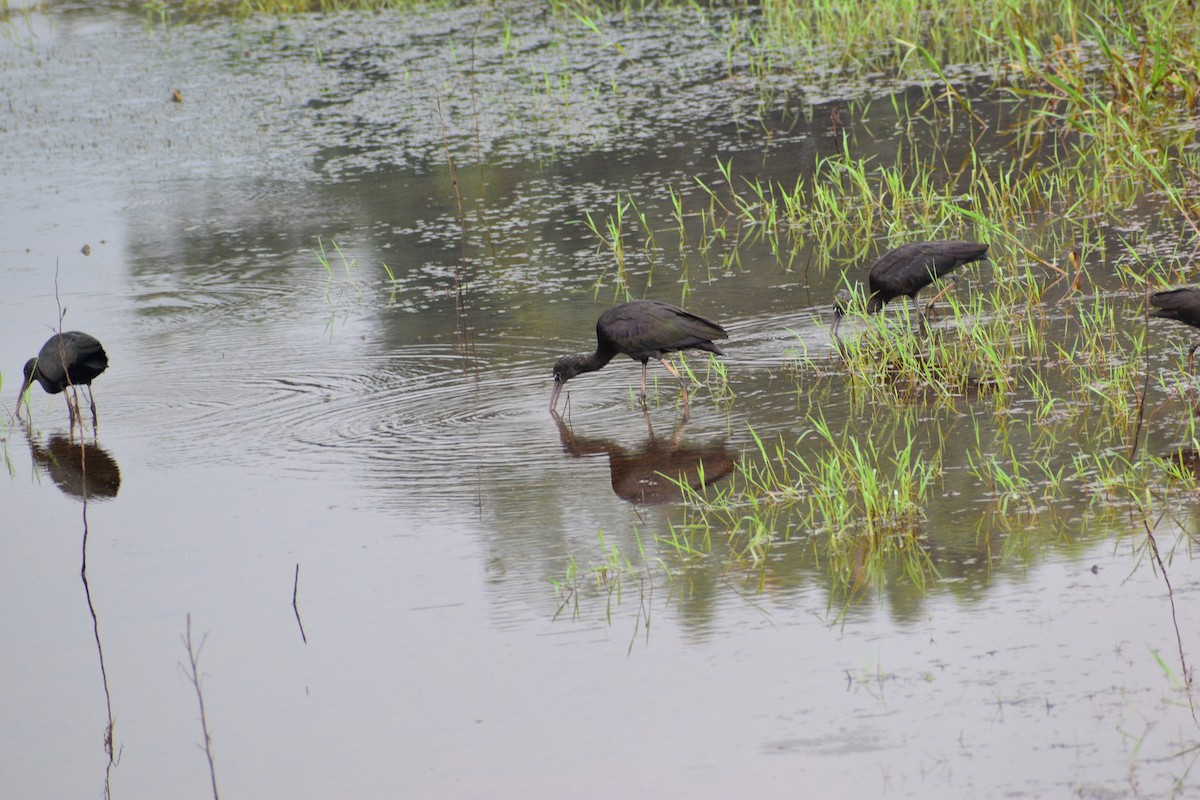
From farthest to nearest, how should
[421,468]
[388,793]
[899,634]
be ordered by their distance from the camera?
[421,468]
[899,634]
[388,793]

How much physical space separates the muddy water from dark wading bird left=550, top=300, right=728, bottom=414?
23cm

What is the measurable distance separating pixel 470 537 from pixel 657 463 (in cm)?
114

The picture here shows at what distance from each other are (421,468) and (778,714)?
3.00 meters

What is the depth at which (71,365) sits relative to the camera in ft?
27.4

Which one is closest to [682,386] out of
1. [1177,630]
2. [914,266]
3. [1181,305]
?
[914,266]

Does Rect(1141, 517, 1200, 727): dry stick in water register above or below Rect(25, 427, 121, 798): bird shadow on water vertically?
above

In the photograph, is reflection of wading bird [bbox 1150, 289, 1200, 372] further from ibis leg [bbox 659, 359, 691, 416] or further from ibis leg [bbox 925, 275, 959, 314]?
ibis leg [bbox 659, 359, 691, 416]

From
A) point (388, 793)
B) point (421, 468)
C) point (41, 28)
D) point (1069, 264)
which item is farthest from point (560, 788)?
point (41, 28)

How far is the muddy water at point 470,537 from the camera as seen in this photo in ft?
15.1

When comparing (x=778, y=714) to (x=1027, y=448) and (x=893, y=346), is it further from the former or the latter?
(x=893, y=346)

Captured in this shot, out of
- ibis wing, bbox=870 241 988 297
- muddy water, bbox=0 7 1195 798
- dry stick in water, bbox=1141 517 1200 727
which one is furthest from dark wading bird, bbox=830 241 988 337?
dry stick in water, bbox=1141 517 1200 727

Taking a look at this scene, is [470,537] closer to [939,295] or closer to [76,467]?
[76,467]

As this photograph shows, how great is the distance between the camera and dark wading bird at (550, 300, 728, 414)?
309 inches

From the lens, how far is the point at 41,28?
21.4m
